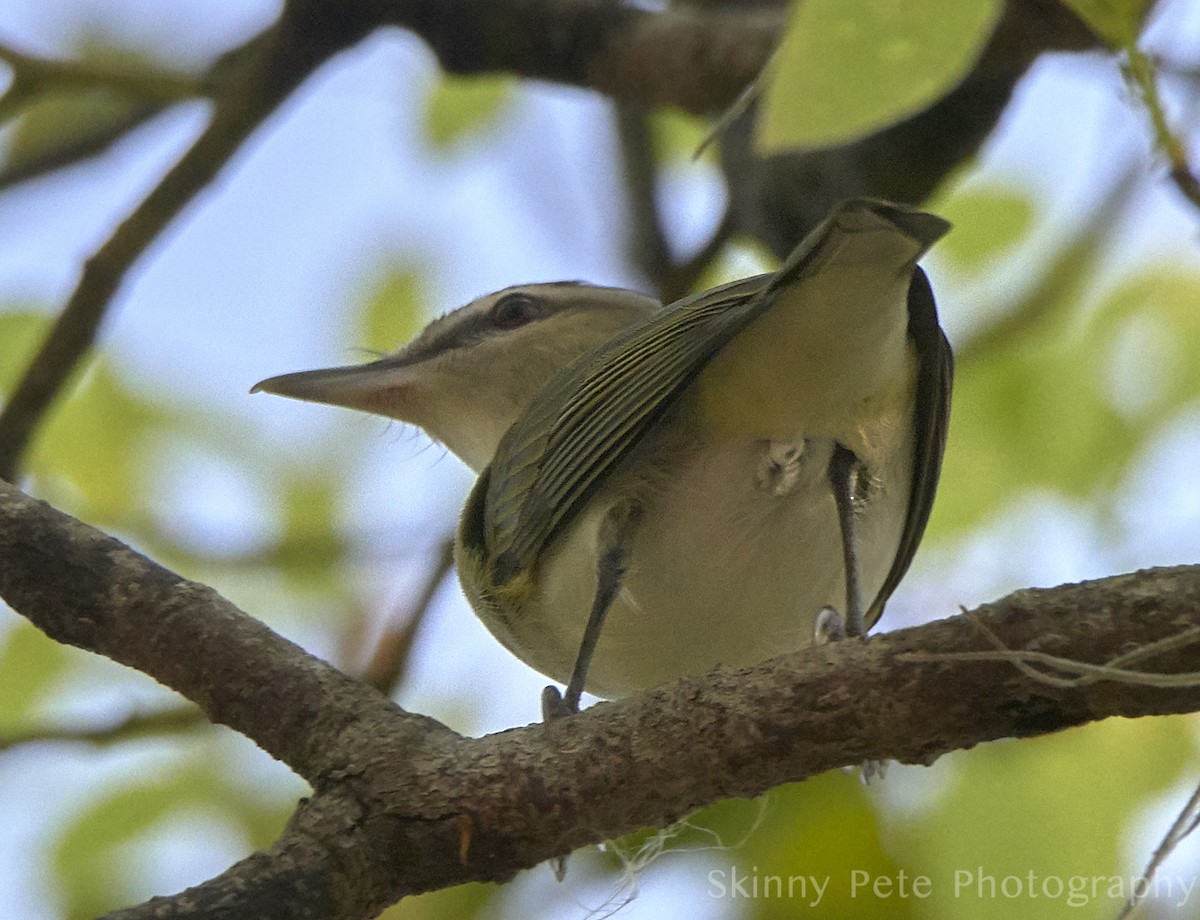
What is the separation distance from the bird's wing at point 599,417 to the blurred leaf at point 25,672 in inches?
46.2

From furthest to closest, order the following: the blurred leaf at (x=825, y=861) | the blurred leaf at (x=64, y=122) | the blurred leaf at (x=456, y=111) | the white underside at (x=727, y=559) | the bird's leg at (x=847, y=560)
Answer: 1. the blurred leaf at (x=456, y=111)
2. the blurred leaf at (x=64, y=122)
3. the white underside at (x=727, y=559)
4. the bird's leg at (x=847, y=560)
5. the blurred leaf at (x=825, y=861)

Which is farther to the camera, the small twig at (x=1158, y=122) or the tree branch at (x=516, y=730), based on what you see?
the small twig at (x=1158, y=122)

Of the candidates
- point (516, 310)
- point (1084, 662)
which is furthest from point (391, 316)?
point (1084, 662)

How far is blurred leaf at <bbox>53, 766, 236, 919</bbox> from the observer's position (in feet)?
9.52

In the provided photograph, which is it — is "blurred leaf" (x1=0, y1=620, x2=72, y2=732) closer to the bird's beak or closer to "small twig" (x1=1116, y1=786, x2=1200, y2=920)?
the bird's beak

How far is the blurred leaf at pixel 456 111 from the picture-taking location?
4.41 meters

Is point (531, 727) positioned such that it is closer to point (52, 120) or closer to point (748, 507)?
point (748, 507)

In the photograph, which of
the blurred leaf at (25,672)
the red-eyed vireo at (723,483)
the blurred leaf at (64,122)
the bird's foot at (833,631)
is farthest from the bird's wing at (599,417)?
the blurred leaf at (64,122)

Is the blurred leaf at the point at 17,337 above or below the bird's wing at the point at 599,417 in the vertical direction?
above

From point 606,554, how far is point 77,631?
87 centimetres

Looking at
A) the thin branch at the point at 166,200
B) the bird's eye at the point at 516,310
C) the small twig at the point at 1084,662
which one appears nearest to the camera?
the small twig at the point at 1084,662

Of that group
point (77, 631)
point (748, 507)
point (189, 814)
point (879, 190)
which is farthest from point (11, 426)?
point (879, 190)

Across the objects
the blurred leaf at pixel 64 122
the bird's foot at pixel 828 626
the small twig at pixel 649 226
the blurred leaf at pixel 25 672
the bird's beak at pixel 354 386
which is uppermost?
the blurred leaf at pixel 64 122

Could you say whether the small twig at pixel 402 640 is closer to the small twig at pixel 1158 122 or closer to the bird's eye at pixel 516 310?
the bird's eye at pixel 516 310
